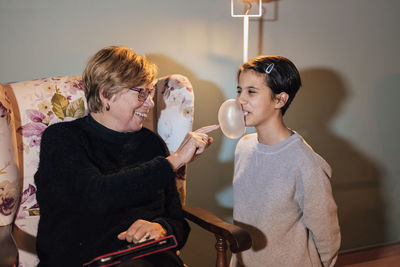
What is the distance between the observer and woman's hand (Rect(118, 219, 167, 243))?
1219 millimetres

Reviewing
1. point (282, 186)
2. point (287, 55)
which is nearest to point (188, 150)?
point (282, 186)

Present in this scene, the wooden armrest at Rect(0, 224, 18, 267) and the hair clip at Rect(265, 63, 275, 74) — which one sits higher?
the hair clip at Rect(265, 63, 275, 74)

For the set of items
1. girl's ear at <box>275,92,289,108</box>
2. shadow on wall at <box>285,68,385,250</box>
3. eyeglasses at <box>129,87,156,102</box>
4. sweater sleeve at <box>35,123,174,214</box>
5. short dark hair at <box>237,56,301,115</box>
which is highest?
short dark hair at <box>237,56,301,115</box>

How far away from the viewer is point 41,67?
1724 millimetres

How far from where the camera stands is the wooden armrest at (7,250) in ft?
3.49

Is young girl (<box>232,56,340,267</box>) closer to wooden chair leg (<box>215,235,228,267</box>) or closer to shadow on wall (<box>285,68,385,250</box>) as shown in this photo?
wooden chair leg (<box>215,235,228,267</box>)

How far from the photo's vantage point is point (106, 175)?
1.28 meters

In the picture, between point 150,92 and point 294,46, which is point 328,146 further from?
point 150,92

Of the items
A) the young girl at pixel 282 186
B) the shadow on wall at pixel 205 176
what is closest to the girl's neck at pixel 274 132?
the young girl at pixel 282 186

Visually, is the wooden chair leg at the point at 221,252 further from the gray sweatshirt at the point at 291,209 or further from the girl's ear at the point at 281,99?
the girl's ear at the point at 281,99

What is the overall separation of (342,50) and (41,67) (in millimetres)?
1654

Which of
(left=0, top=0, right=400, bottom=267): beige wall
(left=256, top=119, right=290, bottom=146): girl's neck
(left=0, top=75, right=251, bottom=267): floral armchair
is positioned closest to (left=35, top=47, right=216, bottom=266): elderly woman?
(left=0, top=75, right=251, bottom=267): floral armchair

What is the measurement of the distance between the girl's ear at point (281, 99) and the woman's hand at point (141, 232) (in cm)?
61

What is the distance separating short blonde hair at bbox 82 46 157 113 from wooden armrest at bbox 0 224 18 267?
49 cm
